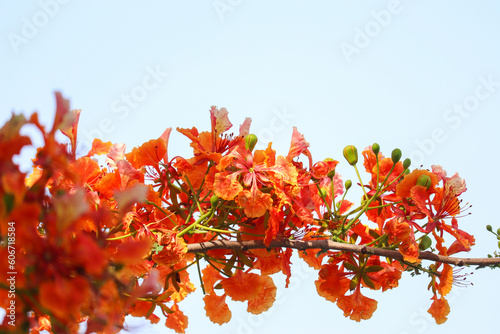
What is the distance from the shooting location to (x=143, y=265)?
1.96m

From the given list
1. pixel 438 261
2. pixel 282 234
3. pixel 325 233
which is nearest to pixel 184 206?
pixel 282 234

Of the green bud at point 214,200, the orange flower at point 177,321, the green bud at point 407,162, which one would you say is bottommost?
the orange flower at point 177,321

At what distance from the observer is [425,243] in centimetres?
212

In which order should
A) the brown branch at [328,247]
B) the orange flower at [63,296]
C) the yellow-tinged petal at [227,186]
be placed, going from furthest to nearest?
the brown branch at [328,247] < the yellow-tinged petal at [227,186] < the orange flower at [63,296]

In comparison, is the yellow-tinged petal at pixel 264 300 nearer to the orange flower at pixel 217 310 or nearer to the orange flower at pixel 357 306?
the orange flower at pixel 217 310

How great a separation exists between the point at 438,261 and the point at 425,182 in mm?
360

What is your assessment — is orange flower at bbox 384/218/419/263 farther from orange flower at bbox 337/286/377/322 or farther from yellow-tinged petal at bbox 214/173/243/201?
yellow-tinged petal at bbox 214/173/243/201

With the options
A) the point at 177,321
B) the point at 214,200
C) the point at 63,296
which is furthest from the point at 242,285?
the point at 63,296

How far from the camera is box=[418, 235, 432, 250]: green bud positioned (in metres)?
2.11

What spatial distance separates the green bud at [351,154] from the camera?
2250mm

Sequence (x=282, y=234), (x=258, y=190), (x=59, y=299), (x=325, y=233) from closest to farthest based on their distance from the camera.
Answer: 1. (x=59, y=299)
2. (x=258, y=190)
3. (x=282, y=234)
4. (x=325, y=233)

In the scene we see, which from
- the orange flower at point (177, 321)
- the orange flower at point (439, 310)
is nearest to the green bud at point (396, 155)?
the orange flower at point (439, 310)

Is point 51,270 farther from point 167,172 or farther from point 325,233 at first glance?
point 325,233

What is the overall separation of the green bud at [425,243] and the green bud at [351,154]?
455 mm
